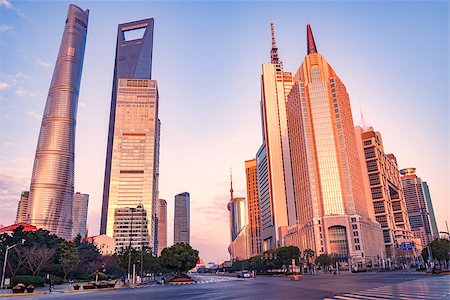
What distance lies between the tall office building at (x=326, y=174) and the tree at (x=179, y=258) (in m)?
80.9

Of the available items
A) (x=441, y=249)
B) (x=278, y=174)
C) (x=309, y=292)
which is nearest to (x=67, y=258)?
(x=309, y=292)

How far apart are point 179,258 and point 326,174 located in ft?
306

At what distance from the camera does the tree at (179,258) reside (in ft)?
241

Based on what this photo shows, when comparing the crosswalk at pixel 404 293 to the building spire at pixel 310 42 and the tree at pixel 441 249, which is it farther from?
the building spire at pixel 310 42

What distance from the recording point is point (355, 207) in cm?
14325

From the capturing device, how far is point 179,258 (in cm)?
7350

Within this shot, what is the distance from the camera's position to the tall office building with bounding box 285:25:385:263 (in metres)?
140

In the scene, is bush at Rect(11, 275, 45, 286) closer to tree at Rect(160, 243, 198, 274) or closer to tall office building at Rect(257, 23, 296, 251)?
tree at Rect(160, 243, 198, 274)

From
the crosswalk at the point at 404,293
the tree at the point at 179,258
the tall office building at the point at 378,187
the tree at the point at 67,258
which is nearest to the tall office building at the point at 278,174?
the tall office building at the point at 378,187

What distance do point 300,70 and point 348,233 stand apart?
84116 mm

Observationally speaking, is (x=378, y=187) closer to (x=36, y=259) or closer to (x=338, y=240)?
(x=338, y=240)

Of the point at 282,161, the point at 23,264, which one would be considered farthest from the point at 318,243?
the point at 23,264

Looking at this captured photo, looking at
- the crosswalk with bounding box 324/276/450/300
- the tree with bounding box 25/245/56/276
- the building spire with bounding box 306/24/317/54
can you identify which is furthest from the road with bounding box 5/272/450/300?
the building spire with bounding box 306/24/317/54

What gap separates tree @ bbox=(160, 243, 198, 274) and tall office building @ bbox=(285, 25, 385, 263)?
8090 cm
